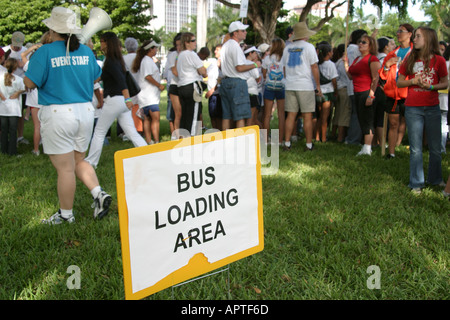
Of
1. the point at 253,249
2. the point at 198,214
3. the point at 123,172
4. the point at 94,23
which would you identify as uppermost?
the point at 94,23

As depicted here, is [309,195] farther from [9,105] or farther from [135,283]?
[9,105]

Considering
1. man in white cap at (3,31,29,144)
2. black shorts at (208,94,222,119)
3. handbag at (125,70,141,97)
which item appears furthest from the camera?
man in white cap at (3,31,29,144)

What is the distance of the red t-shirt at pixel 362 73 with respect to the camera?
23.4ft

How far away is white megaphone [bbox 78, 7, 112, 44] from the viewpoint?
13.9ft

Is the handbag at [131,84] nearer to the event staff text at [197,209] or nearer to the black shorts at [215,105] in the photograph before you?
the black shorts at [215,105]

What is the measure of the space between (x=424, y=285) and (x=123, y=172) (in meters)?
2.27

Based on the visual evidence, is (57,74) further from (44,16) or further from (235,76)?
(44,16)

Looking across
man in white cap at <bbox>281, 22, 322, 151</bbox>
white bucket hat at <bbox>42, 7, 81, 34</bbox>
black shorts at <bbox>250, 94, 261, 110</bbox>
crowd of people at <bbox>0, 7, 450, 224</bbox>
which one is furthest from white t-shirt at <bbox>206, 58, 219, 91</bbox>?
white bucket hat at <bbox>42, 7, 81, 34</bbox>

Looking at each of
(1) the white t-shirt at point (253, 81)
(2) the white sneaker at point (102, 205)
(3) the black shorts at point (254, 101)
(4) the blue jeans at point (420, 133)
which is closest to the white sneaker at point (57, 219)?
(2) the white sneaker at point (102, 205)

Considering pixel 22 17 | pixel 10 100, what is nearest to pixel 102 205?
pixel 10 100

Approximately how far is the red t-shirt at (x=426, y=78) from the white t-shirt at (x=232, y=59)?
9.16 feet

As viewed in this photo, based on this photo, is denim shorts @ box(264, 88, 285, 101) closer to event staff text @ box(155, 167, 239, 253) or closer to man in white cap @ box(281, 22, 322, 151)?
man in white cap @ box(281, 22, 322, 151)

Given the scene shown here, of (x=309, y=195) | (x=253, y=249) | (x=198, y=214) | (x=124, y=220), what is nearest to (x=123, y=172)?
(x=124, y=220)

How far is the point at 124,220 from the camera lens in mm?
2145
